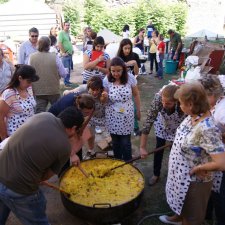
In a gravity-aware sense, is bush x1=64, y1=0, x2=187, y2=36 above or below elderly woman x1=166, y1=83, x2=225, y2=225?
above

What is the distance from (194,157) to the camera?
8.56ft

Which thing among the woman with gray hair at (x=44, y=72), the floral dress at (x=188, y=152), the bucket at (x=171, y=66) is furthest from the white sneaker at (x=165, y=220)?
the bucket at (x=171, y=66)

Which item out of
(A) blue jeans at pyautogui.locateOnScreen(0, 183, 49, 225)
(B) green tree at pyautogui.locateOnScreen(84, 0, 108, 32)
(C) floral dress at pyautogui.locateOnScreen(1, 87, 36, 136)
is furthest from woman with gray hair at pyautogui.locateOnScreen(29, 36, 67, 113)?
(B) green tree at pyautogui.locateOnScreen(84, 0, 108, 32)

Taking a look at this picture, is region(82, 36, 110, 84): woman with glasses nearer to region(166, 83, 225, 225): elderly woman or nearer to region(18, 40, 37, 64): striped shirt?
region(18, 40, 37, 64): striped shirt

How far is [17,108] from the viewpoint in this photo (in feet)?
11.4

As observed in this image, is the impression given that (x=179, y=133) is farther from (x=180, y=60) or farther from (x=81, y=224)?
(x=180, y=60)

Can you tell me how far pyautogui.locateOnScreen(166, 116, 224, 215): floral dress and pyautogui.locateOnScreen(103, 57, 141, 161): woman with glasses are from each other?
1.34 meters

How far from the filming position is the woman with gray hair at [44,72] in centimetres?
485

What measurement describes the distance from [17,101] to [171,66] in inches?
325

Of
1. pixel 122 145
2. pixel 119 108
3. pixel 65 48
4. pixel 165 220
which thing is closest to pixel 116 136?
pixel 122 145

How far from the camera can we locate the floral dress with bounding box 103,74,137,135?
3.95 metres

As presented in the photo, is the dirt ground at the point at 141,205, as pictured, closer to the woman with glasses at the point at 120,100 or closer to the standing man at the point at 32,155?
the woman with glasses at the point at 120,100

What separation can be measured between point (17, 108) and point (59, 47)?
5991 millimetres

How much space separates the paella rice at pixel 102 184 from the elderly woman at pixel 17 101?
897 mm
